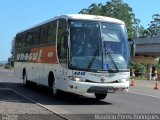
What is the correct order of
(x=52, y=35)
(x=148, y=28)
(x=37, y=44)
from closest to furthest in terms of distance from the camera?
(x=52, y=35) < (x=37, y=44) < (x=148, y=28)

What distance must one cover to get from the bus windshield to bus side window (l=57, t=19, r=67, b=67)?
54 centimetres

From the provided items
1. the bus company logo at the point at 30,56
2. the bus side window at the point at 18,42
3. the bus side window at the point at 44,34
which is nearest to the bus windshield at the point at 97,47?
the bus side window at the point at 44,34

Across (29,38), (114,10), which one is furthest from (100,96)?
(114,10)

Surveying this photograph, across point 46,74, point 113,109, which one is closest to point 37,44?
point 46,74

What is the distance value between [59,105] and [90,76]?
4.99 ft

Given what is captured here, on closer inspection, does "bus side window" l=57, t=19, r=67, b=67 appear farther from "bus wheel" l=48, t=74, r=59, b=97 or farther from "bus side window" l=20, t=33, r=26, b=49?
"bus side window" l=20, t=33, r=26, b=49

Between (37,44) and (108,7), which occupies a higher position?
(108,7)

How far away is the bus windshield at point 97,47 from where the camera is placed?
1683 cm

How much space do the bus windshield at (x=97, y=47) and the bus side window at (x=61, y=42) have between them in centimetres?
54

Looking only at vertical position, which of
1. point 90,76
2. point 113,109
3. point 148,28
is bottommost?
point 113,109

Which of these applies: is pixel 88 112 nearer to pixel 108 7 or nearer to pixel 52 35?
pixel 52 35

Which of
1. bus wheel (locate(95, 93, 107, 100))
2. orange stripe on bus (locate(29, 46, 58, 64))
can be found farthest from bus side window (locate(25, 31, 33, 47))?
bus wheel (locate(95, 93, 107, 100))

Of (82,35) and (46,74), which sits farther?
(46,74)

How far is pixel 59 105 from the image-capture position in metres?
16.3
